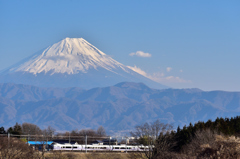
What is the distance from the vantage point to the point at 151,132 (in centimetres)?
7800

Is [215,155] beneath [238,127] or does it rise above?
beneath

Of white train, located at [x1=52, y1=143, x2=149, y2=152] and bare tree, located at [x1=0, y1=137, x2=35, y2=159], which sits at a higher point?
white train, located at [x1=52, y1=143, x2=149, y2=152]

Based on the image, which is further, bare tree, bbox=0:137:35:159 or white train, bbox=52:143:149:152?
white train, bbox=52:143:149:152

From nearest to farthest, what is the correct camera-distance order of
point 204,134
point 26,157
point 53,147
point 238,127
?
point 26,157 → point 204,134 → point 238,127 → point 53,147

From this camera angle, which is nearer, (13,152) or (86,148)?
(13,152)

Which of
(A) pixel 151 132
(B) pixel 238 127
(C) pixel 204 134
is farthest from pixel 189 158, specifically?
(A) pixel 151 132

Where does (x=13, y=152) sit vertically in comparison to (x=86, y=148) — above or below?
below

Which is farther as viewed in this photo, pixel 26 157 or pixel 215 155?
pixel 26 157

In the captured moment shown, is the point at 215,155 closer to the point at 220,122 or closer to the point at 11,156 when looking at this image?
the point at 11,156

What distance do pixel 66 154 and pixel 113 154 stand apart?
8844 millimetres

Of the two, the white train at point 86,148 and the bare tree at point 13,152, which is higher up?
the white train at point 86,148

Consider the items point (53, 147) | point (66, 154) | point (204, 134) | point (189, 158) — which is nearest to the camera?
point (189, 158)

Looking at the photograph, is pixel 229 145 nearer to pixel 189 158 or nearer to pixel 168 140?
pixel 189 158

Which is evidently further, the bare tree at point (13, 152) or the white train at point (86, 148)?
the white train at point (86, 148)
